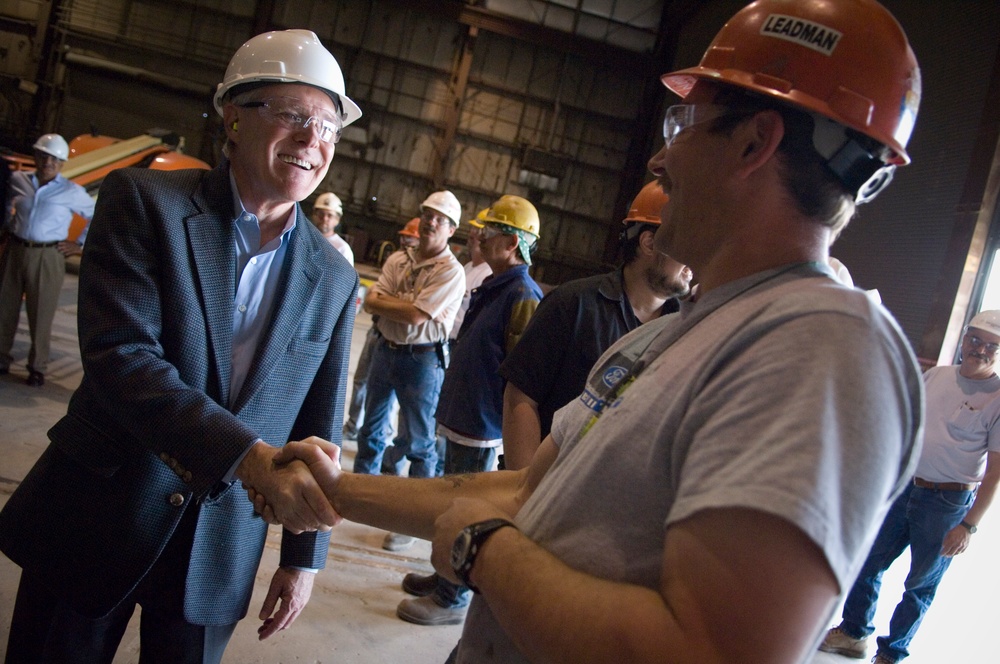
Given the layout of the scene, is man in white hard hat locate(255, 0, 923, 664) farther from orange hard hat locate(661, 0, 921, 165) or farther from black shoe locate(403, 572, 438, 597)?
black shoe locate(403, 572, 438, 597)

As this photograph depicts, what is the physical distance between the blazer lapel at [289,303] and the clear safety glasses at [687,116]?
1.14 m

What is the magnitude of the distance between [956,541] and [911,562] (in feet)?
1.05

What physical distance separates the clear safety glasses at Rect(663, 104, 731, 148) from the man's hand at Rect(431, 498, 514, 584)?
0.67m

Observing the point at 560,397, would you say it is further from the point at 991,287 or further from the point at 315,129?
the point at 991,287

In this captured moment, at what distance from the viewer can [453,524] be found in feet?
3.72

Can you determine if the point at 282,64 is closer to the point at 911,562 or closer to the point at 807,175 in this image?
the point at 807,175

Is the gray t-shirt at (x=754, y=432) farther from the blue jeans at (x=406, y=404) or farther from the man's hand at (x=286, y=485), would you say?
the blue jeans at (x=406, y=404)

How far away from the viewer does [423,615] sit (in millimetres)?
3945

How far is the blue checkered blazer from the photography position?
5.53 ft

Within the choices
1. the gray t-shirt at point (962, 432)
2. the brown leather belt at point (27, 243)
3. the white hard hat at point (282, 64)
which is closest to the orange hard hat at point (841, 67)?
the white hard hat at point (282, 64)

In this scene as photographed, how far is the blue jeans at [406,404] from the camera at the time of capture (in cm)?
507

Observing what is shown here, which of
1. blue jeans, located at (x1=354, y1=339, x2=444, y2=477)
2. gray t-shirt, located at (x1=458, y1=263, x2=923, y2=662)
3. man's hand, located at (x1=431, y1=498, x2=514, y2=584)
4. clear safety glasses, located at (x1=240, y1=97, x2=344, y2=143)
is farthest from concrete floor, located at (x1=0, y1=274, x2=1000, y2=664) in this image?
gray t-shirt, located at (x1=458, y1=263, x2=923, y2=662)

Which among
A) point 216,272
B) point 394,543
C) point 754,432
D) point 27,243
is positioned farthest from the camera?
point 27,243

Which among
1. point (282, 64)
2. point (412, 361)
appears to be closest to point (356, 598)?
point (412, 361)
